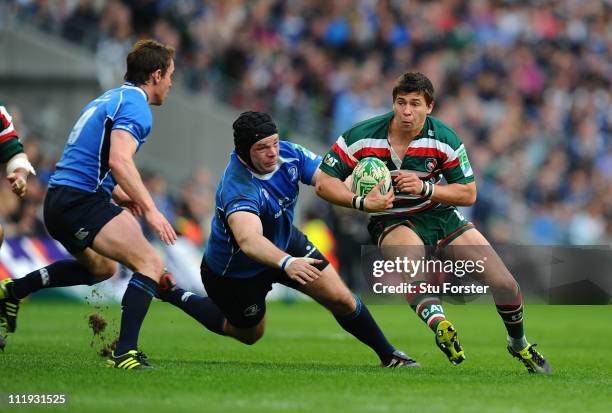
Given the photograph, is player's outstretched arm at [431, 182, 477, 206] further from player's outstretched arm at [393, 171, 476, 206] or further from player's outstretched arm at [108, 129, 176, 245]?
player's outstretched arm at [108, 129, 176, 245]

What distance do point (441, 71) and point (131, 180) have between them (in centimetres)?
1630

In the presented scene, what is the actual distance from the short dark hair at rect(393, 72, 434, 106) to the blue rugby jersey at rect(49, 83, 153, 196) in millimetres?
1989

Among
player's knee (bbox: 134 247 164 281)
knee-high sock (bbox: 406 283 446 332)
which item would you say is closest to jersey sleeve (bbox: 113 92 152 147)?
player's knee (bbox: 134 247 164 281)

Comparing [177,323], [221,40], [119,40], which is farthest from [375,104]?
[177,323]

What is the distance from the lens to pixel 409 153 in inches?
373

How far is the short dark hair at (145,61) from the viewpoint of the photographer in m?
9.12

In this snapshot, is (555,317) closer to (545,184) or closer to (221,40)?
(545,184)

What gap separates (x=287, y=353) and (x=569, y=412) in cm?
440

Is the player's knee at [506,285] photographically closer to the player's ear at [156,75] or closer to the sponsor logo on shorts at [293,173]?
the sponsor logo on shorts at [293,173]

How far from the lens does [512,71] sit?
24.6 meters

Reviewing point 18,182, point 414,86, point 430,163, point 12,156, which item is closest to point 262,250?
point 430,163

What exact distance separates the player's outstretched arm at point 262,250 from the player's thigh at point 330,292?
9.5 inches

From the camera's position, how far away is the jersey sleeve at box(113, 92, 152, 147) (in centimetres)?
873

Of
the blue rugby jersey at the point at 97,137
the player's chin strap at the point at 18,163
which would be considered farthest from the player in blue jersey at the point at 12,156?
the blue rugby jersey at the point at 97,137
